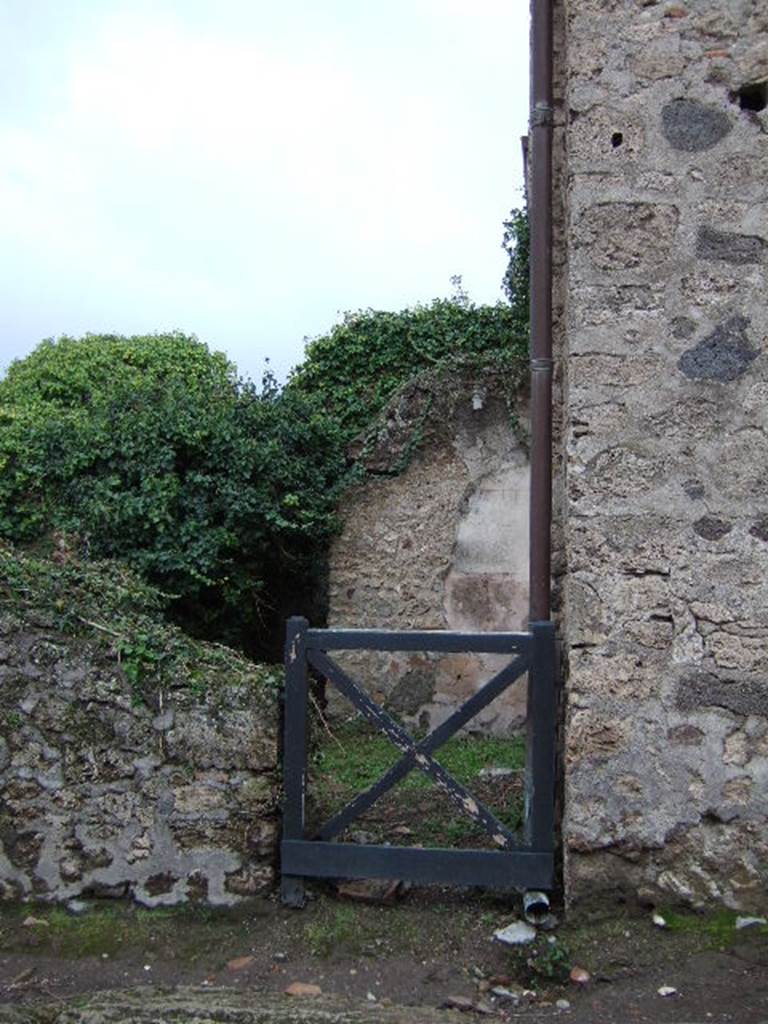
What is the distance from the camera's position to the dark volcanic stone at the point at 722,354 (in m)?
4.26

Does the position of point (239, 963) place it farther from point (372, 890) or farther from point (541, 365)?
point (541, 365)

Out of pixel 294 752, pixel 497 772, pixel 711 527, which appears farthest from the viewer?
pixel 497 772

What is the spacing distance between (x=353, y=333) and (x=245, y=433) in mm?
2227

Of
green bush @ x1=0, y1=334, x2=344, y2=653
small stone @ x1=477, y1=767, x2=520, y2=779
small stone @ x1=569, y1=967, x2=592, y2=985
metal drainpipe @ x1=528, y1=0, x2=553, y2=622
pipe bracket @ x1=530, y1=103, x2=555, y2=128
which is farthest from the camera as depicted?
green bush @ x1=0, y1=334, x2=344, y2=653

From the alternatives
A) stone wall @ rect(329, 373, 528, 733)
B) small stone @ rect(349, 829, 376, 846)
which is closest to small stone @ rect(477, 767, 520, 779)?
small stone @ rect(349, 829, 376, 846)

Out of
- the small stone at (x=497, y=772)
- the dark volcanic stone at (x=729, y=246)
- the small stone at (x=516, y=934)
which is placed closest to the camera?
the small stone at (x=516, y=934)

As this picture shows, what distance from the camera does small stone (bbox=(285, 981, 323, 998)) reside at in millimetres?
3748

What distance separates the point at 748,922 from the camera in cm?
399

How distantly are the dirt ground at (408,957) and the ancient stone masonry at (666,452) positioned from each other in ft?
0.72

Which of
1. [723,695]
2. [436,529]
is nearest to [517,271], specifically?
[436,529]

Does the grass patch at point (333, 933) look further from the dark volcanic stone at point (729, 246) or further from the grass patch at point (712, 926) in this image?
the dark volcanic stone at point (729, 246)

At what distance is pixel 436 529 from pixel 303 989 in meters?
4.53

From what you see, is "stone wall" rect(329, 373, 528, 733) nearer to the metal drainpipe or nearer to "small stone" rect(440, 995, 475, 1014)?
the metal drainpipe

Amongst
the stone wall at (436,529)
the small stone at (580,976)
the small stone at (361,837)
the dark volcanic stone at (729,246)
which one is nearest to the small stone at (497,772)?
the small stone at (361,837)
